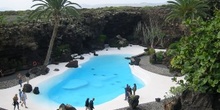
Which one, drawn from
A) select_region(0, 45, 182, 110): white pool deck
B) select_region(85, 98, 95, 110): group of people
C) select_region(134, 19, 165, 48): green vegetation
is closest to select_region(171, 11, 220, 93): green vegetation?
select_region(85, 98, 95, 110): group of people

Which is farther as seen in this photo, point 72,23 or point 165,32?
point 165,32

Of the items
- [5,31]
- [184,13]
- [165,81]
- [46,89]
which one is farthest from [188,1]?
[5,31]

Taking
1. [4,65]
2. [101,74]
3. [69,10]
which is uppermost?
[69,10]

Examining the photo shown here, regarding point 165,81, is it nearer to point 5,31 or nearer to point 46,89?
point 46,89

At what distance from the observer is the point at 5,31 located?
26828 mm

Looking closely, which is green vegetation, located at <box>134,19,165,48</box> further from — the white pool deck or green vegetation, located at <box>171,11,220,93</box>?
green vegetation, located at <box>171,11,220,93</box>

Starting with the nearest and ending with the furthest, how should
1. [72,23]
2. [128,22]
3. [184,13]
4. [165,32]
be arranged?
1. [184,13]
2. [72,23]
3. [165,32]
4. [128,22]

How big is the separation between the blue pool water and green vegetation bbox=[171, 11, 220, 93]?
14.0m

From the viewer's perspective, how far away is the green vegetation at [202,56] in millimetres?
7031

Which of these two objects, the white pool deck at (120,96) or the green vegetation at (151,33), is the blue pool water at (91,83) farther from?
the green vegetation at (151,33)

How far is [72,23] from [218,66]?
99.8ft

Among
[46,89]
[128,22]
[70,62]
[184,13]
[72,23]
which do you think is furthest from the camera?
[128,22]

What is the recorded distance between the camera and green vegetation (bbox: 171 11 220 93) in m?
7.03

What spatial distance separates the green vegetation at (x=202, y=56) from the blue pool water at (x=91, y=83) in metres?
14.0
